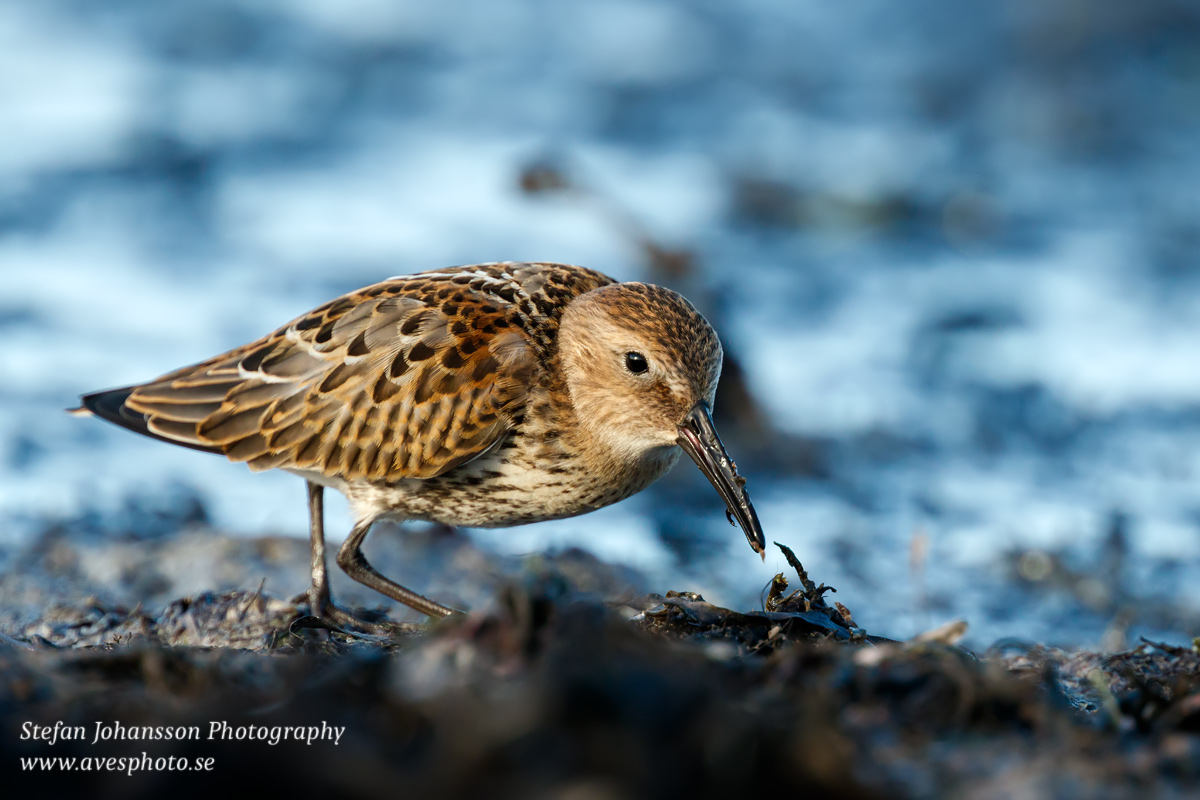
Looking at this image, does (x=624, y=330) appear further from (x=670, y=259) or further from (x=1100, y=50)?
(x=1100, y=50)

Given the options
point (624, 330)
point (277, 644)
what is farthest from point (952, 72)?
point (277, 644)

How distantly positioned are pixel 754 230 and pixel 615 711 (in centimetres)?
860

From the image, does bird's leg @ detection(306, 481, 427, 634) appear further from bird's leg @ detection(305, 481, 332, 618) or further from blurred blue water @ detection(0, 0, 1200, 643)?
blurred blue water @ detection(0, 0, 1200, 643)

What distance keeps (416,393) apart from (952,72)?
994cm

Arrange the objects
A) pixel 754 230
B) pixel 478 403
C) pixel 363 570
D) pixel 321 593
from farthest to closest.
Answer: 1. pixel 754 230
2. pixel 363 570
3. pixel 321 593
4. pixel 478 403

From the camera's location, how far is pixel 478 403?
480cm

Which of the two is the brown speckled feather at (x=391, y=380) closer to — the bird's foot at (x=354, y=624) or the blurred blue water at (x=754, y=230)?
the bird's foot at (x=354, y=624)

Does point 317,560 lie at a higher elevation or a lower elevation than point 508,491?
lower

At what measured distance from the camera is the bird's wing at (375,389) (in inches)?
191

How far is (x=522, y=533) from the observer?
286 inches

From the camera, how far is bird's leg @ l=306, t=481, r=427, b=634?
15.4 ft

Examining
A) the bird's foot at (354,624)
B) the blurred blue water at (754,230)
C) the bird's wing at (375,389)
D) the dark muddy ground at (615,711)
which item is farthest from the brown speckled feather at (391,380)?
the blurred blue water at (754,230)

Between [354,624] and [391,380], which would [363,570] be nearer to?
[354,624]

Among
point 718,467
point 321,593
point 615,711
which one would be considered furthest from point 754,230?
point 615,711
